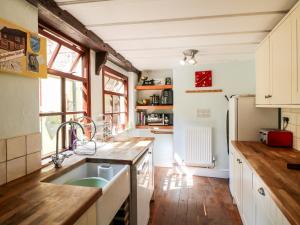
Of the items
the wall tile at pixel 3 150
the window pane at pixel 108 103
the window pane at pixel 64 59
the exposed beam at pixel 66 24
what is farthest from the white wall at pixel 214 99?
the wall tile at pixel 3 150

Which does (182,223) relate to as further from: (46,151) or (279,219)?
(46,151)

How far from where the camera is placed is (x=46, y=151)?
6.06ft

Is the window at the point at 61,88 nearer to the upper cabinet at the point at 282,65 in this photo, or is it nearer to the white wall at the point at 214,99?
the white wall at the point at 214,99

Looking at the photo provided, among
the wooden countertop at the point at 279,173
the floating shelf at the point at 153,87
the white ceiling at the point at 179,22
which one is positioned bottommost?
the wooden countertop at the point at 279,173

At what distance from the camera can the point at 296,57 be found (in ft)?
4.67

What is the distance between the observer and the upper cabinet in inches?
56.4

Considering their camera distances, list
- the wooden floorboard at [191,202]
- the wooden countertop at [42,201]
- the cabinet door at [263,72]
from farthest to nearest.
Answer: the wooden floorboard at [191,202], the cabinet door at [263,72], the wooden countertop at [42,201]

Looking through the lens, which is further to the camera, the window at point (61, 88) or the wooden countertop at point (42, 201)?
the window at point (61, 88)

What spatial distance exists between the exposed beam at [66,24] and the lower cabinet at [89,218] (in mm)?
1432

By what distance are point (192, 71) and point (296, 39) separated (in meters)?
2.35

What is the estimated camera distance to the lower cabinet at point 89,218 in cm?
90

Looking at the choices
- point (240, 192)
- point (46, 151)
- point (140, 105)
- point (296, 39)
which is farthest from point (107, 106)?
point (296, 39)

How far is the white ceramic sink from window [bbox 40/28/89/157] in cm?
42

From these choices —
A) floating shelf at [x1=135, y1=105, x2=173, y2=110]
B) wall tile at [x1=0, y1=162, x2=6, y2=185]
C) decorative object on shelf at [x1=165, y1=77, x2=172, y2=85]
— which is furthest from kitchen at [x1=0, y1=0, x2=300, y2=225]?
floating shelf at [x1=135, y1=105, x2=173, y2=110]
